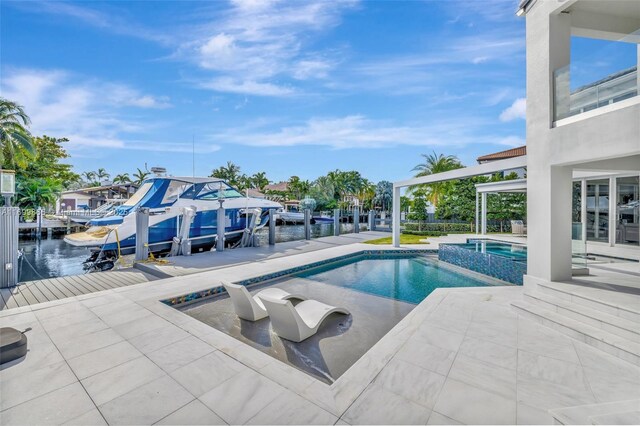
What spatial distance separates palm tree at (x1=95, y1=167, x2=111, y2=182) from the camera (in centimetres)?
7619

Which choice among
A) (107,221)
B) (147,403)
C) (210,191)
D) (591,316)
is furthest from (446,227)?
(147,403)

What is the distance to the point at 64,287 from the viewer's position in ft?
20.8

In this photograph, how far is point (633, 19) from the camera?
6.07m

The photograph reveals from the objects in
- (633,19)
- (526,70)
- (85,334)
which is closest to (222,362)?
(85,334)

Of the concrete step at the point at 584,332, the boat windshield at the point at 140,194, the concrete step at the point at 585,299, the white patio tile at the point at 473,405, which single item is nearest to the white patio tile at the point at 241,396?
the white patio tile at the point at 473,405

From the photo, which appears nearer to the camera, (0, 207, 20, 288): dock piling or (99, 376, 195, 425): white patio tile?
(99, 376, 195, 425): white patio tile

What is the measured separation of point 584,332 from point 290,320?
409 centimetres

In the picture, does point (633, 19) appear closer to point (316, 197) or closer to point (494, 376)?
point (494, 376)

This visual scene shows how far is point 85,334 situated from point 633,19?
11.9m

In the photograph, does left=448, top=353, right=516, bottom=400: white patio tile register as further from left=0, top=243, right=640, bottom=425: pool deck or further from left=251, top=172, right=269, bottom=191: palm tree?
left=251, top=172, right=269, bottom=191: palm tree

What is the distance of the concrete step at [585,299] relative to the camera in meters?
3.82

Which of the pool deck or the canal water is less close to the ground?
A: the pool deck

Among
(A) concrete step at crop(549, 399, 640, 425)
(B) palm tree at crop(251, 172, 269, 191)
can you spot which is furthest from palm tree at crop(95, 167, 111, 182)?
(A) concrete step at crop(549, 399, 640, 425)

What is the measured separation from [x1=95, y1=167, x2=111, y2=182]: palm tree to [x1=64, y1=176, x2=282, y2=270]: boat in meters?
81.1
